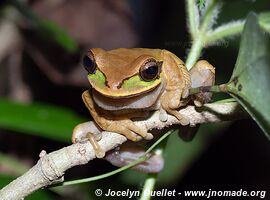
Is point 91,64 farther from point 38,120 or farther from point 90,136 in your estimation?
point 38,120

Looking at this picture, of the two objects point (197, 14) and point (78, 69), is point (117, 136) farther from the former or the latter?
point (78, 69)

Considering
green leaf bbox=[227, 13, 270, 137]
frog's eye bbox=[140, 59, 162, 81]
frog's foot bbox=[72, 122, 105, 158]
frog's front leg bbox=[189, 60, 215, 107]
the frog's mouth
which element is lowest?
green leaf bbox=[227, 13, 270, 137]

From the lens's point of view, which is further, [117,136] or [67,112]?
[67,112]

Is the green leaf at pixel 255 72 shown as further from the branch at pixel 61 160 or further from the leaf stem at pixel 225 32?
the leaf stem at pixel 225 32

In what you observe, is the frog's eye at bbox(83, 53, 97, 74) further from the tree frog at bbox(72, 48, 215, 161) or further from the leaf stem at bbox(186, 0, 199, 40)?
the leaf stem at bbox(186, 0, 199, 40)

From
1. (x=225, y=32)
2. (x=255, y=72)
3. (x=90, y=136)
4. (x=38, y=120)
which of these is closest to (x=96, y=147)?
(x=90, y=136)

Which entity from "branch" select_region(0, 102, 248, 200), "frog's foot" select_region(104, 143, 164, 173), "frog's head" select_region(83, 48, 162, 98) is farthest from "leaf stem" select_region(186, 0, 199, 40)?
"frog's foot" select_region(104, 143, 164, 173)

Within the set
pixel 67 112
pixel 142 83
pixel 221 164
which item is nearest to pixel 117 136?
pixel 142 83
